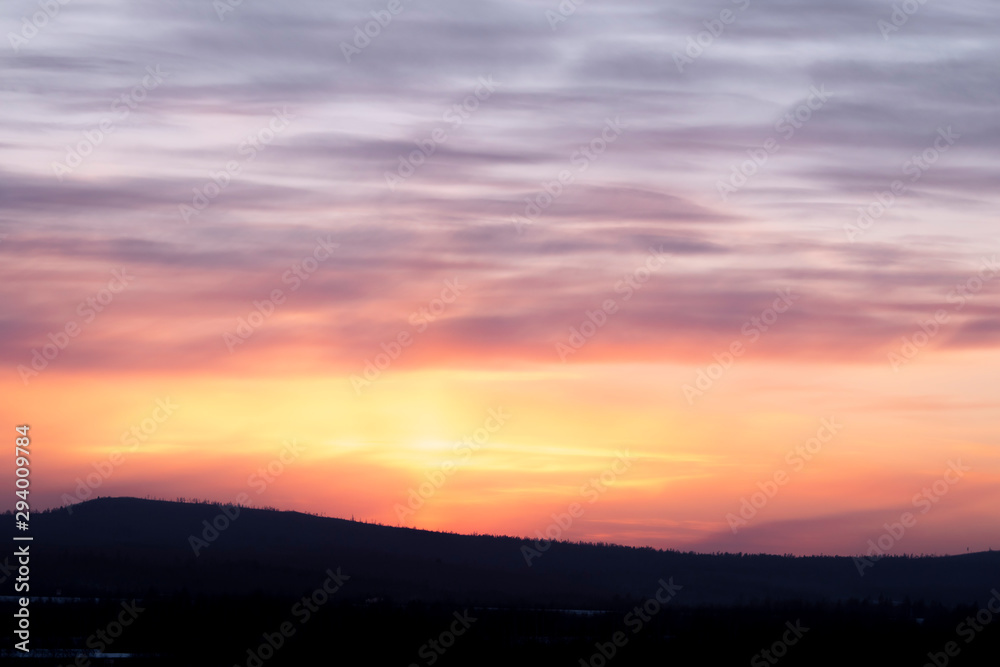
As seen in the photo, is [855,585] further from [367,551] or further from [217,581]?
[217,581]

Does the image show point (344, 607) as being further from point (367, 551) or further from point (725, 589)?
point (367, 551)

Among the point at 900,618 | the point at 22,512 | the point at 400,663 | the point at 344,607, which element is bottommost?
the point at 900,618

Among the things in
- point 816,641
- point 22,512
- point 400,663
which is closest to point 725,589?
point 816,641

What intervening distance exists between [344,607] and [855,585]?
114 m

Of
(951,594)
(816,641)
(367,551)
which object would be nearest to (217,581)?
(367,551)

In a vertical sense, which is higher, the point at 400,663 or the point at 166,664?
the point at 166,664

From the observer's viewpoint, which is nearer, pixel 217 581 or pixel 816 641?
pixel 816 641

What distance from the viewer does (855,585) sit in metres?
183

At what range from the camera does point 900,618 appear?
96.2 meters

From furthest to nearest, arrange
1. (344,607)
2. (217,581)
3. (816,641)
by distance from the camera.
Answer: (217,581) < (344,607) < (816,641)

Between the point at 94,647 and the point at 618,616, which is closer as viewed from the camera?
Answer: the point at 94,647

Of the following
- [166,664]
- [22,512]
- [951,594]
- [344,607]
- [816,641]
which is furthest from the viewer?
[951,594]

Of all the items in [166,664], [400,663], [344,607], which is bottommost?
[344,607]

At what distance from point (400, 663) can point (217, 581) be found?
8185 cm
